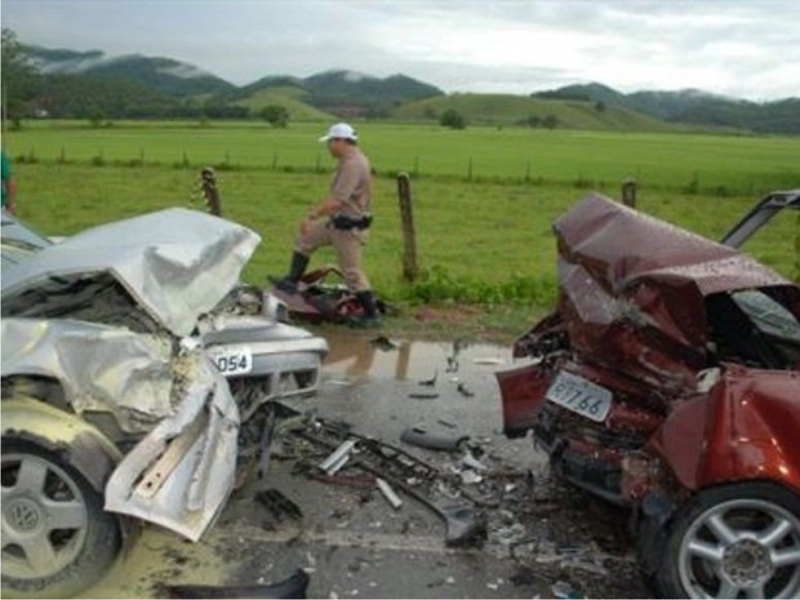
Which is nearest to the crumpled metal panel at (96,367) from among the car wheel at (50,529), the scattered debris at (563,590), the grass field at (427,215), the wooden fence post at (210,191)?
the car wheel at (50,529)

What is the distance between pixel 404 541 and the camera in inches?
182

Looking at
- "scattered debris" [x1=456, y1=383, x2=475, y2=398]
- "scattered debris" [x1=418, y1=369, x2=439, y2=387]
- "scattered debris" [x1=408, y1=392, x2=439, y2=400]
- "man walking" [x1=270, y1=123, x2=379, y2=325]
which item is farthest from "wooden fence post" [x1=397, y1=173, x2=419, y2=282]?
"scattered debris" [x1=408, y1=392, x2=439, y2=400]

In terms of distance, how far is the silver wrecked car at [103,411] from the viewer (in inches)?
154

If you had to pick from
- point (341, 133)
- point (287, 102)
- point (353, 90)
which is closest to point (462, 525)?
point (341, 133)

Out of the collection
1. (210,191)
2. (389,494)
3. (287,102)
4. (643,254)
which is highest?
(643,254)

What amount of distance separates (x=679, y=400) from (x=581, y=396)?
0.60 metres

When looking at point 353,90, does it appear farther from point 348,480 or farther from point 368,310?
point 348,480

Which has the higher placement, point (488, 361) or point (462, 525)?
point (462, 525)

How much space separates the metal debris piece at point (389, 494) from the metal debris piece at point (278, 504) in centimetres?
47

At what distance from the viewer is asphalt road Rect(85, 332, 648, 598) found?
4207mm

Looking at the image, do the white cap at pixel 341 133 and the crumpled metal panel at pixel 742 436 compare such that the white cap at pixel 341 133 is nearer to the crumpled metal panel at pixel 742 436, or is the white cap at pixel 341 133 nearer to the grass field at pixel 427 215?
the grass field at pixel 427 215

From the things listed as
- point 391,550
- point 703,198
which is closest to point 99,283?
point 391,550

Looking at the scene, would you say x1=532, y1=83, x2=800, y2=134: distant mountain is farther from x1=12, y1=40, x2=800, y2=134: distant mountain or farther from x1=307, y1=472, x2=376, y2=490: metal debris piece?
x1=307, y1=472, x2=376, y2=490: metal debris piece

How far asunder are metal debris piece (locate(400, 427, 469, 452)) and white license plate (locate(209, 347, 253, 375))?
168cm
